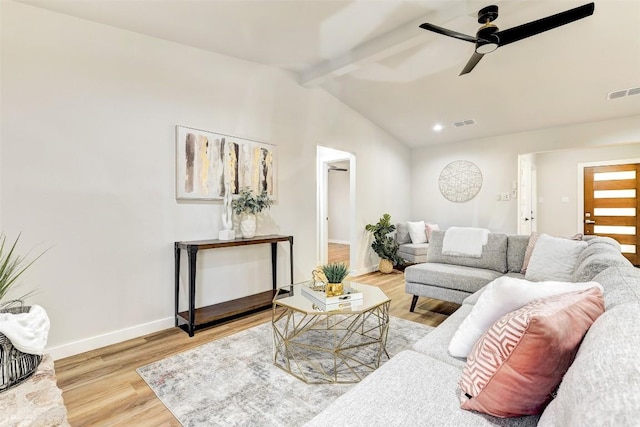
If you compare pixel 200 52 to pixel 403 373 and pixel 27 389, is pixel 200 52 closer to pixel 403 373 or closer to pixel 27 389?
pixel 27 389

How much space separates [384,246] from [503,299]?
4.08m

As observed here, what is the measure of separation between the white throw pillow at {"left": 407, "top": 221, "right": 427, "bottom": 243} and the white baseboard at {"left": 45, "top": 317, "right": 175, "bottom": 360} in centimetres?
402

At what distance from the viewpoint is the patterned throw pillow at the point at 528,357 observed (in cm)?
85

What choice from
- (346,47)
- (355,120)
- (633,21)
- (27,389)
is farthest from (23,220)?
(633,21)

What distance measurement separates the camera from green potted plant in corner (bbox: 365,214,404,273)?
522 centimetres

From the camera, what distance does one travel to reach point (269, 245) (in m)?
3.79

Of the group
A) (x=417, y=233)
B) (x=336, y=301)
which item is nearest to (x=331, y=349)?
(x=336, y=301)

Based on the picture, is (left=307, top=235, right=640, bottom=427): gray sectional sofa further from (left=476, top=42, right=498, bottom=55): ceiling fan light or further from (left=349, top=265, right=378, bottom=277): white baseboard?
(left=349, top=265, right=378, bottom=277): white baseboard

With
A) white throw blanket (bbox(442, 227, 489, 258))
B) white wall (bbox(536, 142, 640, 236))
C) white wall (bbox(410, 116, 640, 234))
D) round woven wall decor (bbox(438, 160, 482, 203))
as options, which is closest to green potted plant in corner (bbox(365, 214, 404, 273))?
white wall (bbox(410, 116, 640, 234))

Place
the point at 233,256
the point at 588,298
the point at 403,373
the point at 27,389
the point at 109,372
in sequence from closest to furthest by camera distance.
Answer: the point at 588,298 < the point at 403,373 < the point at 27,389 < the point at 109,372 < the point at 233,256

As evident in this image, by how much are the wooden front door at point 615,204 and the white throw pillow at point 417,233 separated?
11.0 feet

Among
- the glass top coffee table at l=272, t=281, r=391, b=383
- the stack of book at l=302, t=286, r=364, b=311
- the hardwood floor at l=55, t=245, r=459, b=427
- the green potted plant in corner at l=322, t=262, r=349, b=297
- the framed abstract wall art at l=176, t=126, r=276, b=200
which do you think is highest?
the framed abstract wall art at l=176, t=126, r=276, b=200

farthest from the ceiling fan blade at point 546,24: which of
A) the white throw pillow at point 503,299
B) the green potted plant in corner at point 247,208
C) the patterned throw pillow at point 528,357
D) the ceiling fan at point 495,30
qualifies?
the green potted plant in corner at point 247,208

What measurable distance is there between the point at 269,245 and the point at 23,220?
7.28 ft
